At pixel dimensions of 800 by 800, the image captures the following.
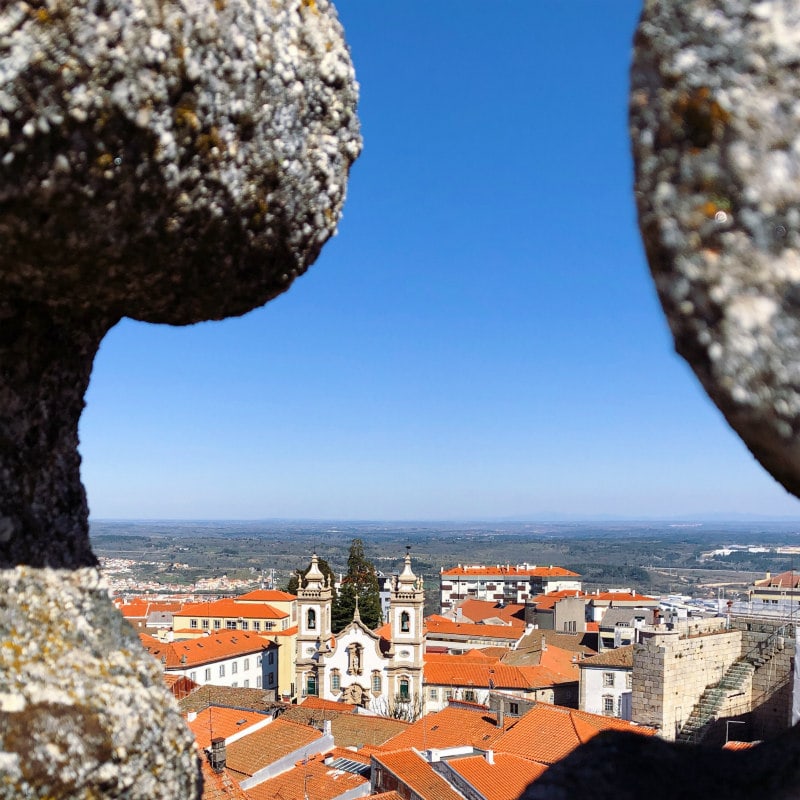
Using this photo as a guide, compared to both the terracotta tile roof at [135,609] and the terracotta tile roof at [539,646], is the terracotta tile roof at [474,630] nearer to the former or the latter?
the terracotta tile roof at [539,646]

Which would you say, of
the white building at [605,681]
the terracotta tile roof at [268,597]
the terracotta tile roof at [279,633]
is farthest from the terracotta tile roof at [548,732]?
the terracotta tile roof at [268,597]

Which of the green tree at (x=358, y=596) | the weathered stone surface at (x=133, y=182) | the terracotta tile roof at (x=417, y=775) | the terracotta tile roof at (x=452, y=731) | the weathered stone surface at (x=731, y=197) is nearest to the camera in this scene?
the weathered stone surface at (x=731, y=197)

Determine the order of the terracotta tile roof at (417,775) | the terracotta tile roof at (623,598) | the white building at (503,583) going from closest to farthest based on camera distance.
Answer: the terracotta tile roof at (417,775), the terracotta tile roof at (623,598), the white building at (503,583)

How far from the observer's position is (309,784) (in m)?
23.2

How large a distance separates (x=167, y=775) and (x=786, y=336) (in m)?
2.16

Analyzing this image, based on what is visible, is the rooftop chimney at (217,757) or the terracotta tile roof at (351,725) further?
the terracotta tile roof at (351,725)

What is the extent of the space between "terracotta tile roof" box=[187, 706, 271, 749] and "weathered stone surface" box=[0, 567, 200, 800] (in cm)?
2740

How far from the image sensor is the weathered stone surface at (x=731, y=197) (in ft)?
5.46

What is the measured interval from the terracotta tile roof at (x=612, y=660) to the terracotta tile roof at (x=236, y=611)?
117ft

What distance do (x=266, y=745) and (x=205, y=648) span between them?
98.3 feet

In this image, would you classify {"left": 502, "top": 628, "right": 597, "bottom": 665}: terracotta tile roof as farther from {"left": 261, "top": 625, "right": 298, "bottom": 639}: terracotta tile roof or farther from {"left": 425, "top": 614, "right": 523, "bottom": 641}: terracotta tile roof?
{"left": 261, "top": 625, "right": 298, "bottom": 639}: terracotta tile roof

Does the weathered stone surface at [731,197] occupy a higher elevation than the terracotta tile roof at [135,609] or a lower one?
higher

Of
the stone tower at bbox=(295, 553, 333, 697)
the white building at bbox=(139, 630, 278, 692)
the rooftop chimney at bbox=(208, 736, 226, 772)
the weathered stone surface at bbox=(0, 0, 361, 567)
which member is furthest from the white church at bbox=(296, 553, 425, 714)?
the weathered stone surface at bbox=(0, 0, 361, 567)

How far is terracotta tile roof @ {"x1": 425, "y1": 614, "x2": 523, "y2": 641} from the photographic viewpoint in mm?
67375
